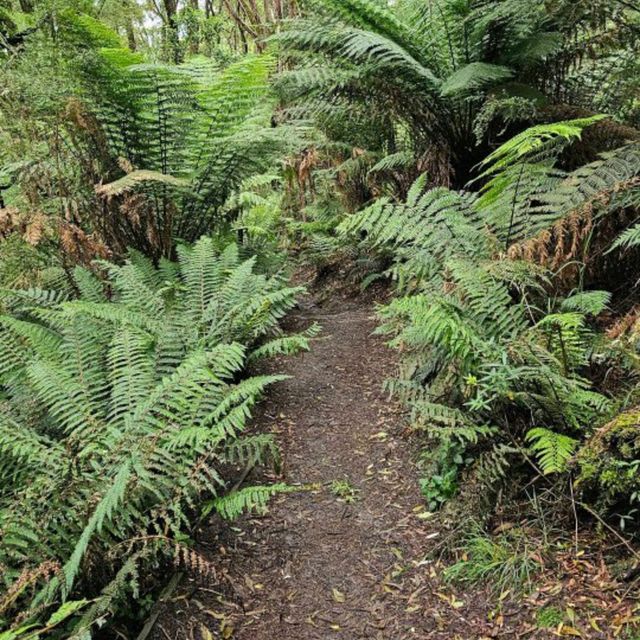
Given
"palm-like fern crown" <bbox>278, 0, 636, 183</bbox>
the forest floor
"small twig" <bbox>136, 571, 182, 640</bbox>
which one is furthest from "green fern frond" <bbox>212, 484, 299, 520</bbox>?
"palm-like fern crown" <bbox>278, 0, 636, 183</bbox>

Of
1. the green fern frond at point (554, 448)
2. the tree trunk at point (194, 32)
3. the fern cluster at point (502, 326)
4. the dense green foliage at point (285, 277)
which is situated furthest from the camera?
the tree trunk at point (194, 32)

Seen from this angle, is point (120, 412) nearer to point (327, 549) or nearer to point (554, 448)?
point (327, 549)

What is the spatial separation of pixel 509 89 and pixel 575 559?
3123 millimetres

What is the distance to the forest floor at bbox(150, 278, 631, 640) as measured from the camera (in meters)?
1.81

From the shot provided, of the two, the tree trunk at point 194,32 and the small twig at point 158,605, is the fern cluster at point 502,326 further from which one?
the tree trunk at point 194,32

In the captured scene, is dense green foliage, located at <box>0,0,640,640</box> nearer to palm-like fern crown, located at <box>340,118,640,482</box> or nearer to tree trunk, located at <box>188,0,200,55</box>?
palm-like fern crown, located at <box>340,118,640,482</box>

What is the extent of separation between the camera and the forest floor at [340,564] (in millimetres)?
1814

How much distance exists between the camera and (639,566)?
1661 millimetres

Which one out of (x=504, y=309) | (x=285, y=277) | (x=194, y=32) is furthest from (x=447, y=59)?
(x=194, y=32)

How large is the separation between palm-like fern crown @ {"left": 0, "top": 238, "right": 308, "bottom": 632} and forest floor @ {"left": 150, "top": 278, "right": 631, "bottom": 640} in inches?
9.6

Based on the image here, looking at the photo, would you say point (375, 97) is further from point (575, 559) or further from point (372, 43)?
point (575, 559)

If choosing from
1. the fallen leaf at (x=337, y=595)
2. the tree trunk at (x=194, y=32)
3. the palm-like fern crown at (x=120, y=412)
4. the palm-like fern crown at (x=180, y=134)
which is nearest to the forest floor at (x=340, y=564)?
the fallen leaf at (x=337, y=595)

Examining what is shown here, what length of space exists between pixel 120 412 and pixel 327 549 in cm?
124

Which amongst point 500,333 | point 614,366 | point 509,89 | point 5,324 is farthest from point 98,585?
point 509,89
